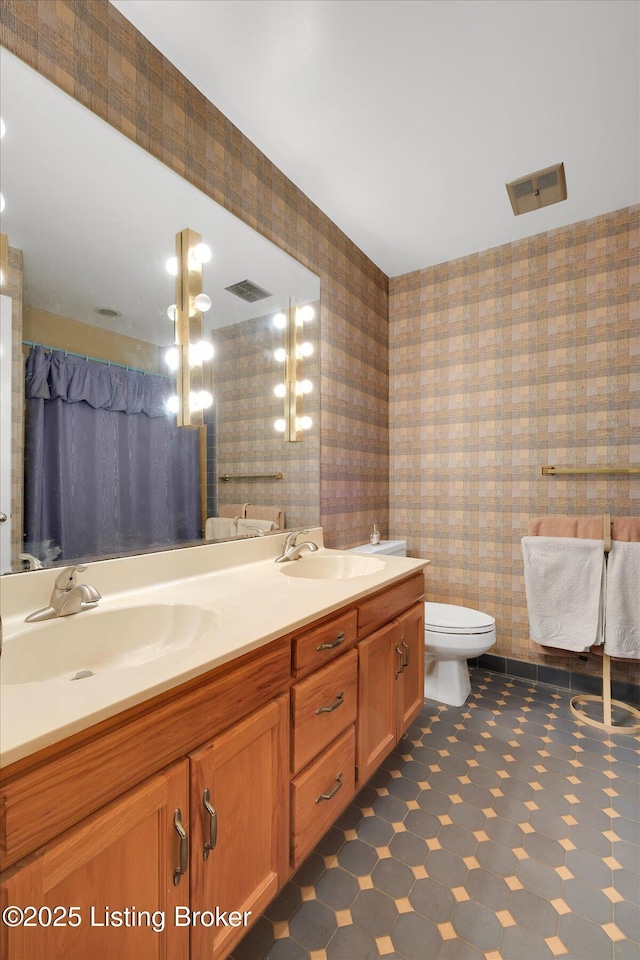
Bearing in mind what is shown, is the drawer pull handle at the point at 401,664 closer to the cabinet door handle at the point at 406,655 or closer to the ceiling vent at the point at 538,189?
the cabinet door handle at the point at 406,655

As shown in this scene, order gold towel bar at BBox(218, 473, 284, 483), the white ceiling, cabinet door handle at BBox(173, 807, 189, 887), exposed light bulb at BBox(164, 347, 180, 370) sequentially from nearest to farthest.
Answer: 1. cabinet door handle at BBox(173, 807, 189, 887)
2. the white ceiling
3. exposed light bulb at BBox(164, 347, 180, 370)
4. gold towel bar at BBox(218, 473, 284, 483)

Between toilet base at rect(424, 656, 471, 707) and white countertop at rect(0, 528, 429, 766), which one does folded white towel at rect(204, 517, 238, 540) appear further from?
toilet base at rect(424, 656, 471, 707)

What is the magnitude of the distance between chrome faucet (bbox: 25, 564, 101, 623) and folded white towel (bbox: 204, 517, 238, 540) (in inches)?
21.9

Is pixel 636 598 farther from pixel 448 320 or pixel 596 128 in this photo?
pixel 596 128

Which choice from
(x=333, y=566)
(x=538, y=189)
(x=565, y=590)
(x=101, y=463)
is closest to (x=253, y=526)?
(x=333, y=566)

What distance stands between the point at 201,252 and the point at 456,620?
6.66ft

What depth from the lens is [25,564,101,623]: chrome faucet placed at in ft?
3.43

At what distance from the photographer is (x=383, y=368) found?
296cm

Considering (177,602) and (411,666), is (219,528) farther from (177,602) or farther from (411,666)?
(411,666)

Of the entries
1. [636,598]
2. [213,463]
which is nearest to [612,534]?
[636,598]

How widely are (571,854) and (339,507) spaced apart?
5.30 feet

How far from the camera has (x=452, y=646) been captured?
2.14m

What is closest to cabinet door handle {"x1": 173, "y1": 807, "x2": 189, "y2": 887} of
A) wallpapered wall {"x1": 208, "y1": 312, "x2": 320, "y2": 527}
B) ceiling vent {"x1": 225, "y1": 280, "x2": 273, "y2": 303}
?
wallpapered wall {"x1": 208, "y1": 312, "x2": 320, "y2": 527}

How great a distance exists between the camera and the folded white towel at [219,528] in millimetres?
1632
